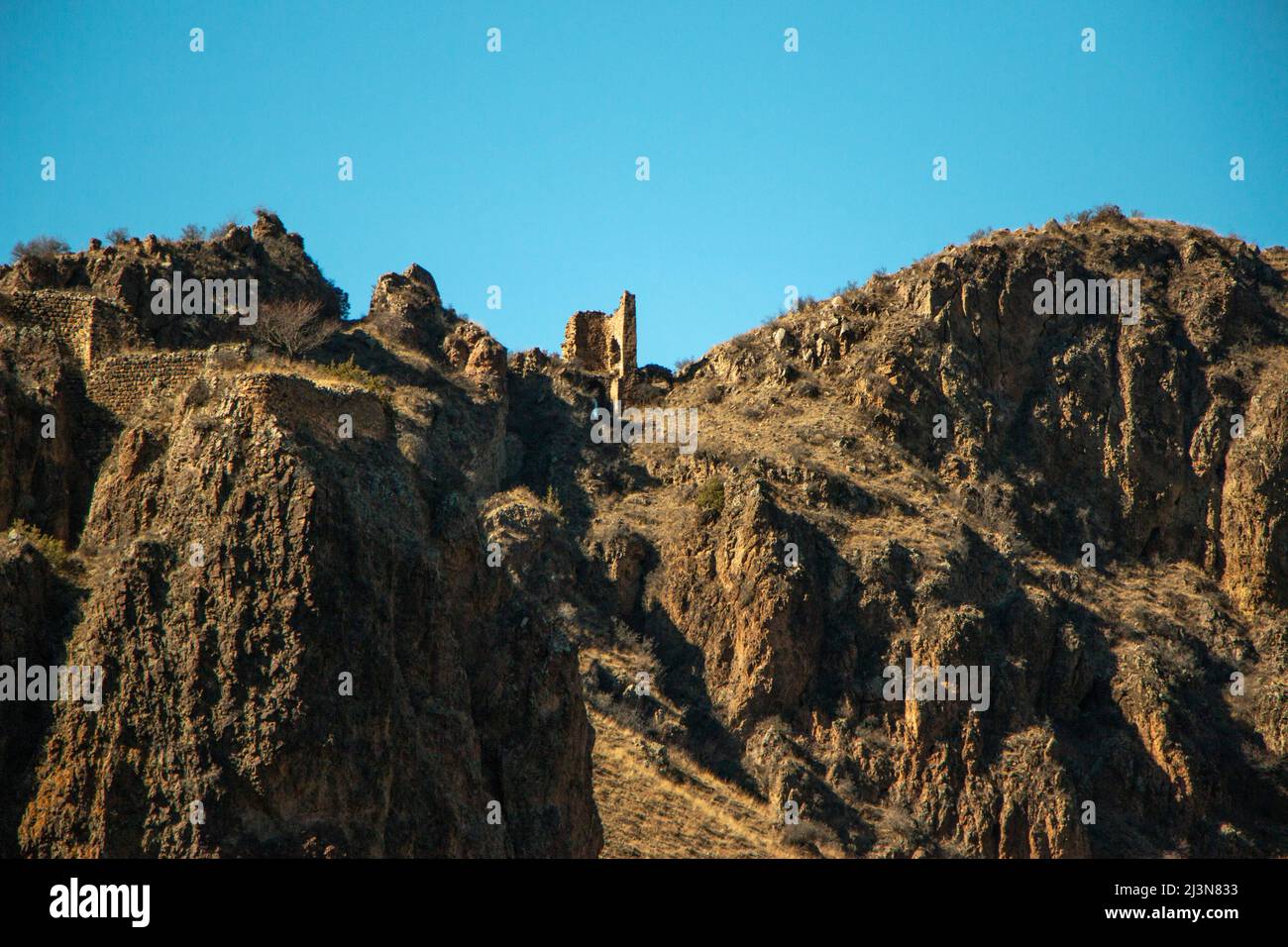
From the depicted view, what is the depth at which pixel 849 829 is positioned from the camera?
1863 inches

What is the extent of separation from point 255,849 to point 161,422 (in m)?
8.14

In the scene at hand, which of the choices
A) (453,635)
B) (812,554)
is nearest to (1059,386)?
(812,554)

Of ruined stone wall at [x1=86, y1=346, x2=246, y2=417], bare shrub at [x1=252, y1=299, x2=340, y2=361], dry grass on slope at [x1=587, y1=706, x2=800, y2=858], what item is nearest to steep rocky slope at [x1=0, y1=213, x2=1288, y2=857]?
dry grass on slope at [x1=587, y1=706, x2=800, y2=858]

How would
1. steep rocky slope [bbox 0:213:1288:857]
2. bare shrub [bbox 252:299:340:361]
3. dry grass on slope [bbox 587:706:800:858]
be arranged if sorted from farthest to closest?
bare shrub [bbox 252:299:340:361] → dry grass on slope [bbox 587:706:800:858] → steep rocky slope [bbox 0:213:1288:857]

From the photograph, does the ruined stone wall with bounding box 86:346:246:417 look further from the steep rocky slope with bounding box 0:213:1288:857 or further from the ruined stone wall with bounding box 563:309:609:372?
the ruined stone wall with bounding box 563:309:609:372

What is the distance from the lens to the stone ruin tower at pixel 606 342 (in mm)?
65188

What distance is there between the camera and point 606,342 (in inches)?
Answer: 2638

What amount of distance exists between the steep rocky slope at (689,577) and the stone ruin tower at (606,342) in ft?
4.60

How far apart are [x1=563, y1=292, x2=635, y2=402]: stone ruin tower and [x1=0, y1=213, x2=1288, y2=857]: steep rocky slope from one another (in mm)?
1403

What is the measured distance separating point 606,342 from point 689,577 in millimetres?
15349

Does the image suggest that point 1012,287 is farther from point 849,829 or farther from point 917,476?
point 849,829

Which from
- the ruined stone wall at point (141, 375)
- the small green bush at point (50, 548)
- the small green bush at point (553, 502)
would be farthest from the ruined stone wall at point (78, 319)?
the small green bush at point (553, 502)

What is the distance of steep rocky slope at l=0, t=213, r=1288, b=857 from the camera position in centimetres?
2709

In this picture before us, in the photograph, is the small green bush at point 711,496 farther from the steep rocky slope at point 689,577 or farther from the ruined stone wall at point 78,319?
the ruined stone wall at point 78,319
